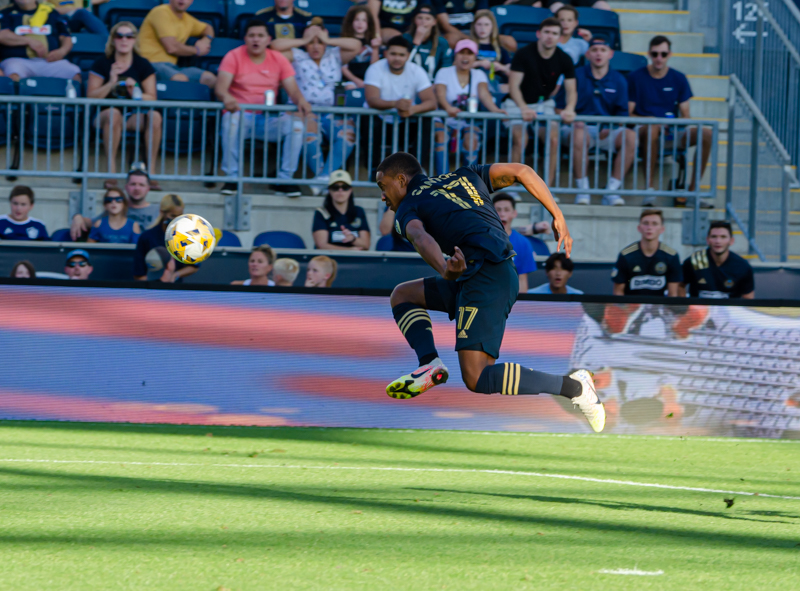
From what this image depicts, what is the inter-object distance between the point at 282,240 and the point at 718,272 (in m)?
5.03

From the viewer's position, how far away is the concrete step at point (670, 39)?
15.8 metres

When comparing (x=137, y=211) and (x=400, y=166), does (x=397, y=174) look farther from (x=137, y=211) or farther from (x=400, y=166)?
(x=137, y=211)

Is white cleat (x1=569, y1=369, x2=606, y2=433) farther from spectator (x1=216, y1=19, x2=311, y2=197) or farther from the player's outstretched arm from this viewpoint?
spectator (x1=216, y1=19, x2=311, y2=197)

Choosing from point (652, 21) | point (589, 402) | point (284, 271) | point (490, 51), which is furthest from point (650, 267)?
point (652, 21)

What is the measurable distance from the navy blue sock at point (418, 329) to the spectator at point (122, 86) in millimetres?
6538

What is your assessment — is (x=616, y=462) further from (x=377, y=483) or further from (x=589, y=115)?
(x=589, y=115)

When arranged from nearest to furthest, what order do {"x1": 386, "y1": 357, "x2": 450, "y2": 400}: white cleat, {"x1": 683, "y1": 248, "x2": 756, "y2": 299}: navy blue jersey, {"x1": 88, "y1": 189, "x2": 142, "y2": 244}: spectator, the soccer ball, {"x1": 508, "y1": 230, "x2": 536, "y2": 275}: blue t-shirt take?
{"x1": 386, "y1": 357, "x2": 450, "y2": 400}: white cleat < the soccer ball < {"x1": 683, "y1": 248, "x2": 756, "y2": 299}: navy blue jersey < {"x1": 508, "y1": 230, "x2": 536, "y2": 275}: blue t-shirt < {"x1": 88, "y1": 189, "x2": 142, "y2": 244}: spectator

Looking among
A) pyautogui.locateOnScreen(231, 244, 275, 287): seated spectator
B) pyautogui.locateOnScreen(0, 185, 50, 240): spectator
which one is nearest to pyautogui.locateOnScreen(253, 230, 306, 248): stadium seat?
pyautogui.locateOnScreen(231, 244, 275, 287): seated spectator

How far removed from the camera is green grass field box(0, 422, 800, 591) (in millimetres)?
4031

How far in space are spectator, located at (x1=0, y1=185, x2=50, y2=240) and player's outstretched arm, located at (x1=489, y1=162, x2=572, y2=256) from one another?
22.6 feet

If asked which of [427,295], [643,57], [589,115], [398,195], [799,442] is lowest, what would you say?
[799,442]

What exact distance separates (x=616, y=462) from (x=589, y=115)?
20.4ft

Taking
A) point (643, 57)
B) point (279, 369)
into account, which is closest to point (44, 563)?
point (279, 369)

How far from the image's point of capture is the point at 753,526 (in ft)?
17.1
